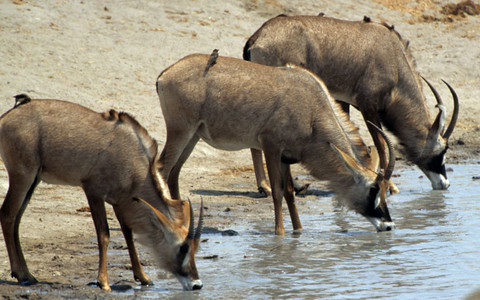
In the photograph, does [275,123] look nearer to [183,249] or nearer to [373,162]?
[373,162]

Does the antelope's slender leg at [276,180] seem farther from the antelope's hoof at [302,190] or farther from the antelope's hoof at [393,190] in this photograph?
the antelope's hoof at [393,190]

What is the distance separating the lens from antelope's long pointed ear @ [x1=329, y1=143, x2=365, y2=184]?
405 inches

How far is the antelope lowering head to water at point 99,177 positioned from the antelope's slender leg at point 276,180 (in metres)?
2.56

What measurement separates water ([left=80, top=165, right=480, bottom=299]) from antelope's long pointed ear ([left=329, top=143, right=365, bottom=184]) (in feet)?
2.47

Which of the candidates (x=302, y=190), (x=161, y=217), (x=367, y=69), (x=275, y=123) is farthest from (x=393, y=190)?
(x=161, y=217)

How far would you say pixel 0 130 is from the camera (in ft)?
24.9

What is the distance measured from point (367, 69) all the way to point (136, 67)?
5.73m

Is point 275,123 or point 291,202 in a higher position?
point 275,123

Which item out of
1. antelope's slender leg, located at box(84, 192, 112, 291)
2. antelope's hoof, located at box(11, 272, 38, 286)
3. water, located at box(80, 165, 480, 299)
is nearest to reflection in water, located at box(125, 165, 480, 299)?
water, located at box(80, 165, 480, 299)

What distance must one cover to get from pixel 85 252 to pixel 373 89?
238 inches

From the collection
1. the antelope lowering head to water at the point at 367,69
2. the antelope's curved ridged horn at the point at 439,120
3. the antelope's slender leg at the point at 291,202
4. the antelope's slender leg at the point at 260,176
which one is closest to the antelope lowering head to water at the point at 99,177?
the antelope's slender leg at the point at 291,202

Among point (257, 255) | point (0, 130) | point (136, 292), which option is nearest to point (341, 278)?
point (257, 255)

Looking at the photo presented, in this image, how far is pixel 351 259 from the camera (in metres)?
9.16

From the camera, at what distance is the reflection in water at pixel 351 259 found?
7.83 m
